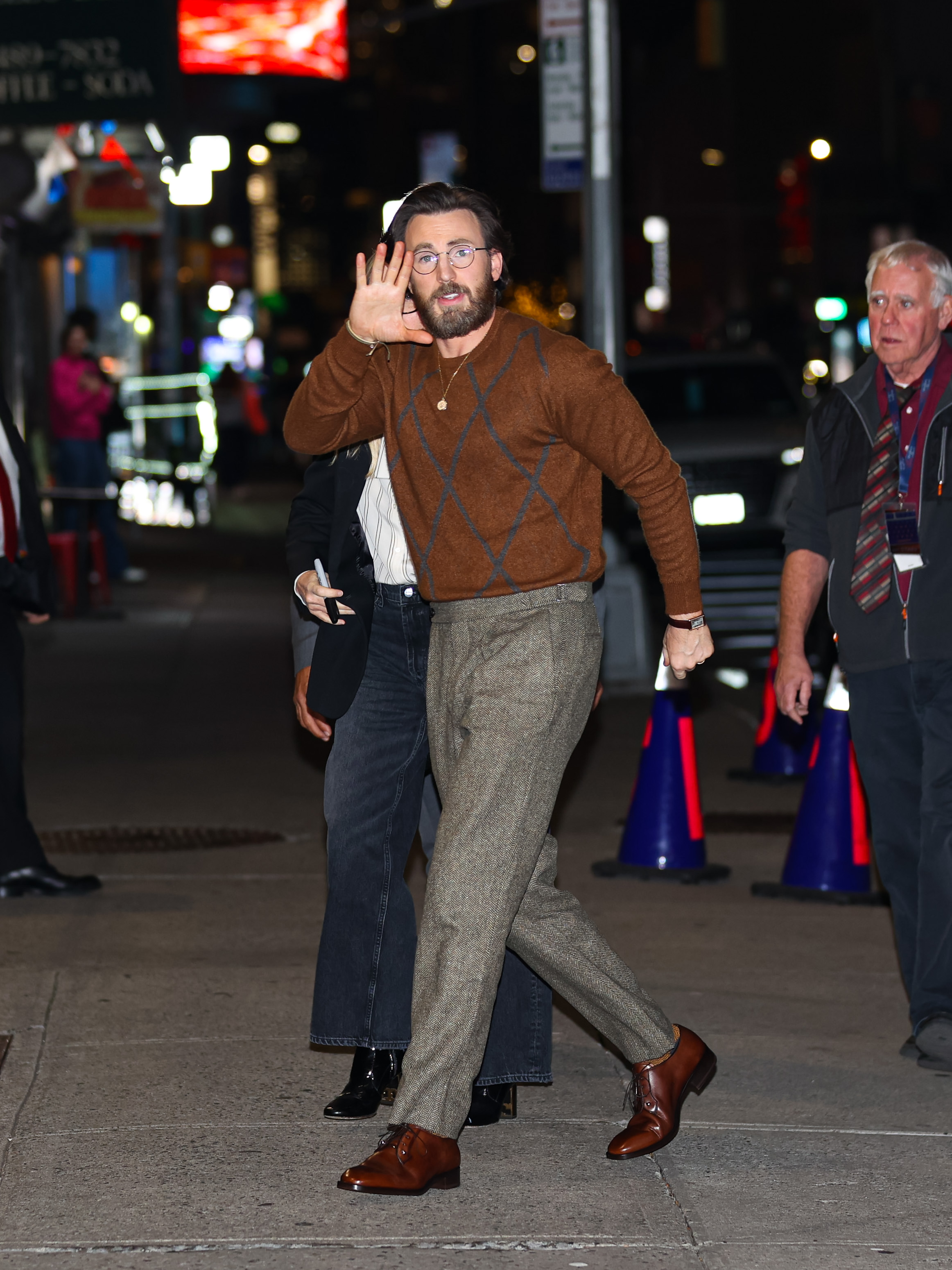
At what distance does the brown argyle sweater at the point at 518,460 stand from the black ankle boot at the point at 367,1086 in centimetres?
121

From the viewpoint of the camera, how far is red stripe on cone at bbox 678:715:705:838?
7762 millimetres

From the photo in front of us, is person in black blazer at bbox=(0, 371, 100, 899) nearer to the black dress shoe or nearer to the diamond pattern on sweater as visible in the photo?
the black dress shoe

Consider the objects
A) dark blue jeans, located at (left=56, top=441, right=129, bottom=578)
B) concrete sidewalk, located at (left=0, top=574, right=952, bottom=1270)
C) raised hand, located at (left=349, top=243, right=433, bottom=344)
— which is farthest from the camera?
dark blue jeans, located at (left=56, top=441, right=129, bottom=578)

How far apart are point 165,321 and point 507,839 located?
106ft

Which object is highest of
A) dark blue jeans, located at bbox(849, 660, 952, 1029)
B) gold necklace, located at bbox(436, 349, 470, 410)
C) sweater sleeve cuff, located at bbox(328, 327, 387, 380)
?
sweater sleeve cuff, located at bbox(328, 327, 387, 380)

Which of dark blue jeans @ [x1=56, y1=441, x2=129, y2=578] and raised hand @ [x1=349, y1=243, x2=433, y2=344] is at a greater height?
raised hand @ [x1=349, y1=243, x2=433, y2=344]

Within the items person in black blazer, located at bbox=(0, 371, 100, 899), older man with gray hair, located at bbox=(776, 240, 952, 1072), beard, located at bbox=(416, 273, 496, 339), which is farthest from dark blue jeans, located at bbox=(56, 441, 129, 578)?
beard, located at bbox=(416, 273, 496, 339)

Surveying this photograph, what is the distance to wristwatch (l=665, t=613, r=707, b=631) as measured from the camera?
175 inches

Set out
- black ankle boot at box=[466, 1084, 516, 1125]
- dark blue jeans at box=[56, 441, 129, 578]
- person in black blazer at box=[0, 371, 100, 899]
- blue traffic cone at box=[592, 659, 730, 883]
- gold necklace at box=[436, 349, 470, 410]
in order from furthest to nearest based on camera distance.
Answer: dark blue jeans at box=[56, 441, 129, 578]
blue traffic cone at box=[592, 659, 730, 883]
person in black blazer at box=[0, 371, 100, 899]
black ankle boot at box=[466, 1084, 516, 1125]
gold necklace at box=[436, 349, 470, 410]

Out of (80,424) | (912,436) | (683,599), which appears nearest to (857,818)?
(912,436)

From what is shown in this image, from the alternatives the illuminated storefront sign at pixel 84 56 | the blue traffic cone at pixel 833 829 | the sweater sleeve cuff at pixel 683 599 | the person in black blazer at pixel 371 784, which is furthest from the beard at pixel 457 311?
the illuminated storefront sign at pixel 84 56

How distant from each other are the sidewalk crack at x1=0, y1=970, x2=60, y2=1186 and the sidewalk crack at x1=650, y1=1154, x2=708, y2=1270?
1.42m

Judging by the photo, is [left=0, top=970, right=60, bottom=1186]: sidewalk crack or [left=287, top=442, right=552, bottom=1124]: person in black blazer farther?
[left=287, top=442, right=552, bottom=1124]: person in black blazer

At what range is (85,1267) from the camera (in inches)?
156
